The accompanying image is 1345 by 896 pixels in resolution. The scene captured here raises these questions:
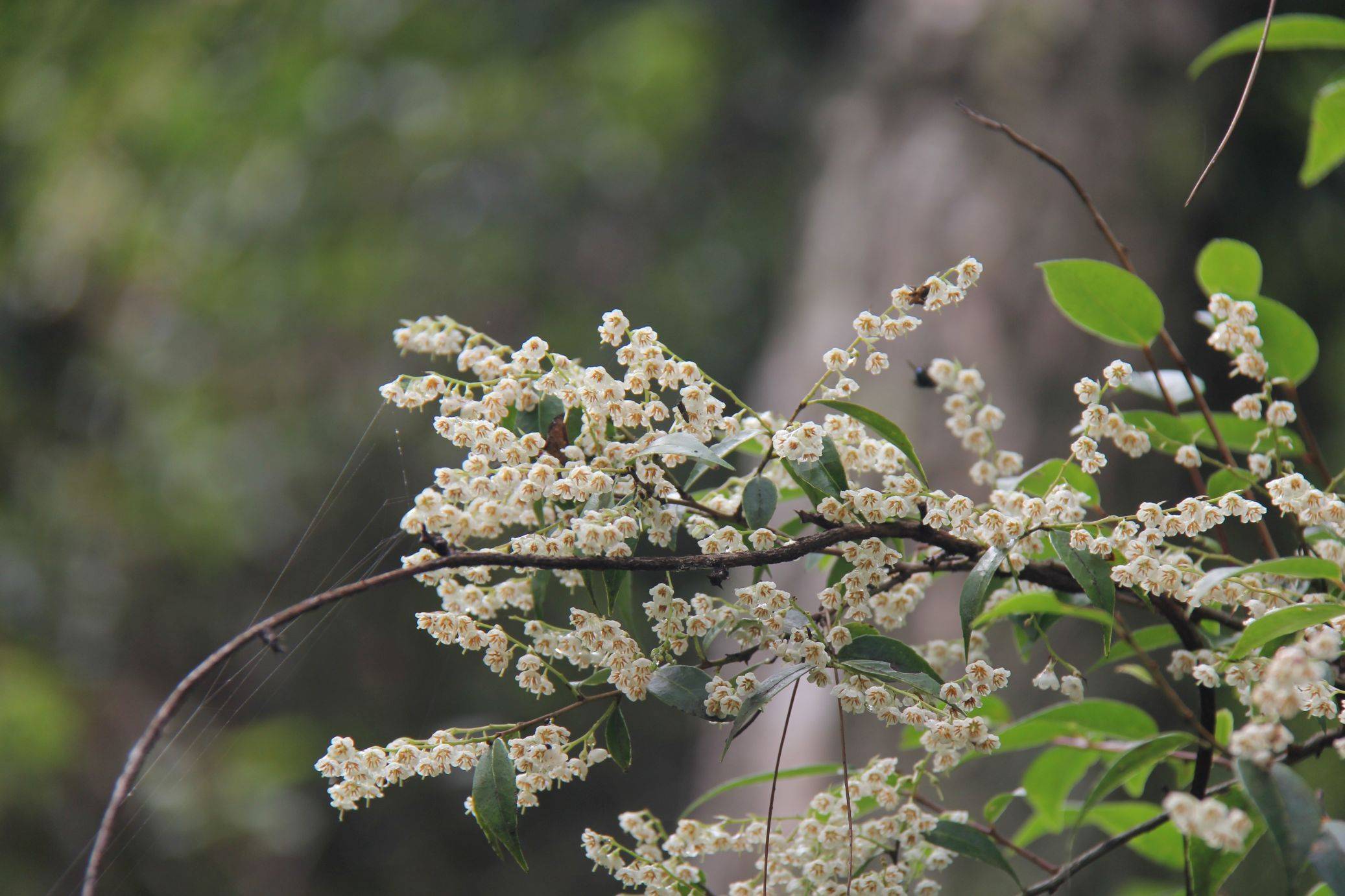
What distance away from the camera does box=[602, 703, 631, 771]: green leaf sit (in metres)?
0.54

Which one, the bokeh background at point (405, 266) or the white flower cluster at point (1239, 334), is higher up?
the bokeh background at point (405, 266)

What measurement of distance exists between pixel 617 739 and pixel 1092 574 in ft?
0.90

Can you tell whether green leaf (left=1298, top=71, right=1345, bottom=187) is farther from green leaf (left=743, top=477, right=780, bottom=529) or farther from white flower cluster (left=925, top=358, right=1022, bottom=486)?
green leaf (left=743, top=477, right=780, bottom=529)

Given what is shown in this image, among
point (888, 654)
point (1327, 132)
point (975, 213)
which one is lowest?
point (888, 654)

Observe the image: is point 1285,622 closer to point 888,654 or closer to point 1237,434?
point 888,654

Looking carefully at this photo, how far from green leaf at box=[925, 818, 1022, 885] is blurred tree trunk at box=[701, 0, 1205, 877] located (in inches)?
38.7

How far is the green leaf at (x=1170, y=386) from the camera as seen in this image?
73 centimetres

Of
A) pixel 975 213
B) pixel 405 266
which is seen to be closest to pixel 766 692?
pixel 975 213

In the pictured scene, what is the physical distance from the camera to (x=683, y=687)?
53 centimetres

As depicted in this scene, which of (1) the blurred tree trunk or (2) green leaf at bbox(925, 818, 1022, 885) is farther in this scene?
(1) the blurred tree trunk

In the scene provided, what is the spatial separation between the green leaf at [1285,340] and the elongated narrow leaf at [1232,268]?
0.01 meters

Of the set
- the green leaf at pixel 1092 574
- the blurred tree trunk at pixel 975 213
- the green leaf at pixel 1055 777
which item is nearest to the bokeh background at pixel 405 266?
the blurred tree trunk at pixel 975 213

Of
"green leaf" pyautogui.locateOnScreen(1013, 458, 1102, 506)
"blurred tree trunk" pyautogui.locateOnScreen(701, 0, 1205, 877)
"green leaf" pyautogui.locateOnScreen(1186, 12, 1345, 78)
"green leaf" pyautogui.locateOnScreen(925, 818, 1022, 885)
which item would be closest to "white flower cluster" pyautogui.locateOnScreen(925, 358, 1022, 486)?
"green leaf" pyautogui.locateOnScreen(1013, 458, 1102, 506)

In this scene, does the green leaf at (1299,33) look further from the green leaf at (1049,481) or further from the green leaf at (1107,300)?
the green leaf at (1049,481)
